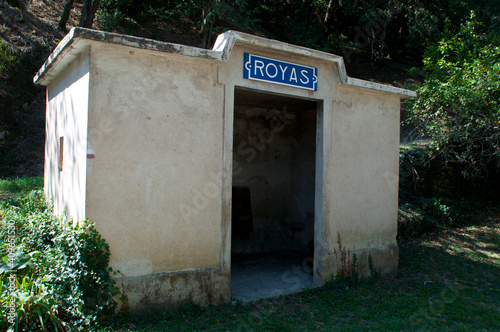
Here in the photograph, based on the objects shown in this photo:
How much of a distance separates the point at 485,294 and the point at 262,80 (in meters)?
5.07

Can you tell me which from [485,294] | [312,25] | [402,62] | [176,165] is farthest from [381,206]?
[402,62]

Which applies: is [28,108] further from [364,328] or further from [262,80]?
[364,328]

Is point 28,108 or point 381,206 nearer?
point 381,206

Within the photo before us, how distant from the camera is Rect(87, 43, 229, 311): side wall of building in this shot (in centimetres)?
435

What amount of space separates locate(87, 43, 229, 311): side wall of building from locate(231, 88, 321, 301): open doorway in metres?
2.72

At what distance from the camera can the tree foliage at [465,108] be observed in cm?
960

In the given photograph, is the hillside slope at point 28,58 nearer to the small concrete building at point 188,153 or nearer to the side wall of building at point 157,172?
→ the small concrete building at point 188,153

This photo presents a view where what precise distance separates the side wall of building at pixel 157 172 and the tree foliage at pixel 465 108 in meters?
7.67

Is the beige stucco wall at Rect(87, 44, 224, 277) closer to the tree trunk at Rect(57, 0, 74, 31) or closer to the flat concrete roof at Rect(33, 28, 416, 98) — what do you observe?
the flat concrete roof at Rect(33, 28, 416, 98)

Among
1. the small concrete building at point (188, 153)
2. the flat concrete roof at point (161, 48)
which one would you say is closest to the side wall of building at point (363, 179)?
the small concrete building at point (188, 153)

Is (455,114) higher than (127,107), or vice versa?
(455,114)

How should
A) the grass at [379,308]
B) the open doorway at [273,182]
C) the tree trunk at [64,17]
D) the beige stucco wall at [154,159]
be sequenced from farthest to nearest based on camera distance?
the tree trunk at [64,17]
the open doorway at [273,182]
the grass at [379,308]
the beige stucco wall at [154,159]

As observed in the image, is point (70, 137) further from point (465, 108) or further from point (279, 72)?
point (465, 108)

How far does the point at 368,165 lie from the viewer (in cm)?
→ 665
